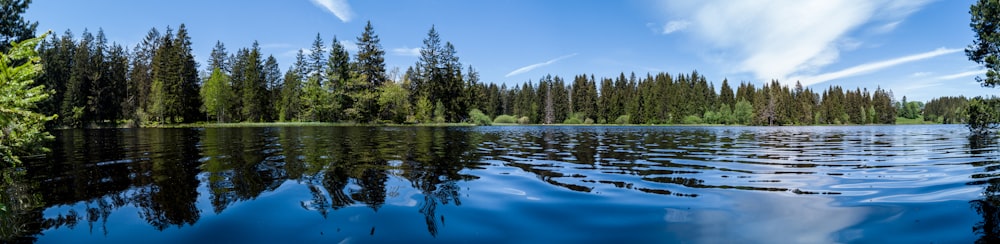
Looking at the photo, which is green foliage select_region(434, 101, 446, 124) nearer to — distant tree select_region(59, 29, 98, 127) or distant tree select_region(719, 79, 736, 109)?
distant tree select_region(59, 29, 98, 127)

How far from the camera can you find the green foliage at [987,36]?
2409 centimetres

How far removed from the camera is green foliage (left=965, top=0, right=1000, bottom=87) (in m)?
24.1

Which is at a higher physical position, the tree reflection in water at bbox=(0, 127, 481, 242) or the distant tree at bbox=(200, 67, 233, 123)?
the distant tree at bbox=(200, 67, 233, 123)

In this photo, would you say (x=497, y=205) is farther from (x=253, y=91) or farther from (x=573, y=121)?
(x=573, y=121)

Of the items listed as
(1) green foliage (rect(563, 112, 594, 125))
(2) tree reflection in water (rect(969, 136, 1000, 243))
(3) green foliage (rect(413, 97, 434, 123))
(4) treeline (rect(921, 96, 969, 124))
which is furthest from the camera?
(4) treeline (rect(921, 96, 969, 124))

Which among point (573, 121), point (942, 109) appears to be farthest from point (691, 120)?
point (942, 109)

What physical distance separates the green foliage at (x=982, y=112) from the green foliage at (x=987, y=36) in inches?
87.1

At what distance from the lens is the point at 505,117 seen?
347 feet

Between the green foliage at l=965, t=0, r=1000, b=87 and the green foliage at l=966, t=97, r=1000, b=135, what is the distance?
2213 mm

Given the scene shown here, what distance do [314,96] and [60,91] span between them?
132ft

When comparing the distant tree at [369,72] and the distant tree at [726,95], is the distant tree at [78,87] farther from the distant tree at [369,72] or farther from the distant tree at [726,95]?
the distant tree at [726,95]

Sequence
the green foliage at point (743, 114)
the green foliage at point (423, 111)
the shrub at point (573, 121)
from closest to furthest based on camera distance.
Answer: the green foliage at point (423, 111)
the shrub at point (573, 121)
the green foliage at point (743, 114)

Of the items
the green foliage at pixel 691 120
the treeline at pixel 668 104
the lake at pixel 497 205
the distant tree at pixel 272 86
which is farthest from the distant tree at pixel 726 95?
the lake at pixel 497 205

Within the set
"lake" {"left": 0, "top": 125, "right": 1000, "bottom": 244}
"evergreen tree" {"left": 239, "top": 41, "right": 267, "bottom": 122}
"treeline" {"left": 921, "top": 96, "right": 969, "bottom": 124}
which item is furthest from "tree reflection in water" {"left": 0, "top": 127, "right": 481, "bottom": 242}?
"treeline" {"left": 921, "top": 96, "right": 969, "bottom": 124}
